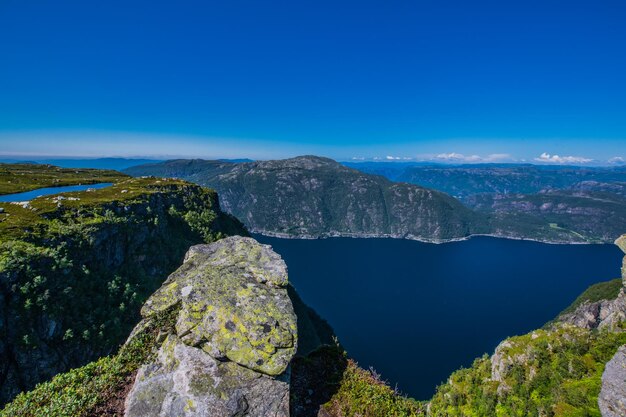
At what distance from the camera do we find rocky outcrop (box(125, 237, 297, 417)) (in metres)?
12.2

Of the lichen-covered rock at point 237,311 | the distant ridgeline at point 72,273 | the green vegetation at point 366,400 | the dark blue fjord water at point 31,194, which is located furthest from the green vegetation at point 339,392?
the dark blue fjord water at point 31,194

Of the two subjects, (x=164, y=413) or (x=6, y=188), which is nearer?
(x=164, y=413)

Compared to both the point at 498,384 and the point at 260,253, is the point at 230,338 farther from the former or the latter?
the point at 498,384

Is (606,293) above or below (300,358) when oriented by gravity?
below

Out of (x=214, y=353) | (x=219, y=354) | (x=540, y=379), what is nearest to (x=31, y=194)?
(x=214, y=353)

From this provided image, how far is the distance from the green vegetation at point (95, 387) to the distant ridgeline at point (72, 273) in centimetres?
3120

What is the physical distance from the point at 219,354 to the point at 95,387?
5.01m

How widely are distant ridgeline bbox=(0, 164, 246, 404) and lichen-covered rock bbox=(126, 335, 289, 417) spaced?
113ft

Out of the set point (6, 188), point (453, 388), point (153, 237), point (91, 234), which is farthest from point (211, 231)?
point (453, 388)

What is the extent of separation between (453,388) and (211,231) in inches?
3061

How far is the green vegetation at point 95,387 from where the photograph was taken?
11.7 meters

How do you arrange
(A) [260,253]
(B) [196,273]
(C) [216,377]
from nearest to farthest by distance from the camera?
(C) [216,377] → (B) [196,273] → (A) [260,253]

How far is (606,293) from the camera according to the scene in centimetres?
15538

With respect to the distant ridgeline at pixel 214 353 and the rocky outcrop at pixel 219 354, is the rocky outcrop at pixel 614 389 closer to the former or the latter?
the distant ridgeline at pixel 214 353
